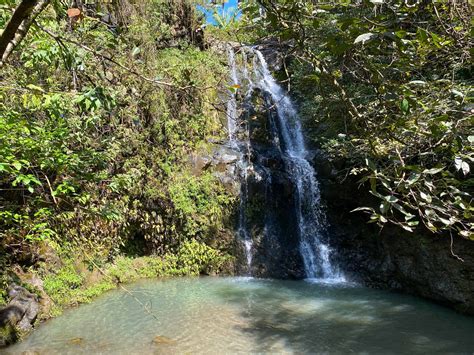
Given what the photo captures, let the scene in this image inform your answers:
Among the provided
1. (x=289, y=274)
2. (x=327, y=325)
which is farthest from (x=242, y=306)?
(x=289, y=274)

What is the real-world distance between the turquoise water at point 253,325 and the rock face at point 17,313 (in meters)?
0.22

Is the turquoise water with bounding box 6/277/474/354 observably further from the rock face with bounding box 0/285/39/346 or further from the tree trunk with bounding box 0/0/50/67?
the tree trunk with bounding box 0/0/50/67

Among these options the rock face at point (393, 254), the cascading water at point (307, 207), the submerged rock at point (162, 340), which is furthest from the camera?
the cascading water at point (307, 207)

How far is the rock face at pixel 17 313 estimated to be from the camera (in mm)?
5045

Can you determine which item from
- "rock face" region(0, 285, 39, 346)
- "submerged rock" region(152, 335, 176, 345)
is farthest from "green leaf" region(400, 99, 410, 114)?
"rock face" region(0, 285, 39, 346)

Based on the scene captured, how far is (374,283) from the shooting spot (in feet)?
27.5

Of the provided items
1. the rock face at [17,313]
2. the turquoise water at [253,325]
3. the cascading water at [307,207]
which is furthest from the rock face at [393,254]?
the rock face at [17,313]

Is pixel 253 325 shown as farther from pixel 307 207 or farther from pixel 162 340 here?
pixel 307 207

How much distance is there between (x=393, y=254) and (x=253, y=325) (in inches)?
161

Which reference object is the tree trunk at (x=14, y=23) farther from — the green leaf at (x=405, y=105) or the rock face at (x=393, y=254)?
the rock face at (x=393, y=254)

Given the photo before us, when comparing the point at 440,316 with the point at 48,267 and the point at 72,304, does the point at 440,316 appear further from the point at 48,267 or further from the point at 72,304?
the point at 48,267

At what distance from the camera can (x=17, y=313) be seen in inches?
210

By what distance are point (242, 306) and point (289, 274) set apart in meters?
2.65

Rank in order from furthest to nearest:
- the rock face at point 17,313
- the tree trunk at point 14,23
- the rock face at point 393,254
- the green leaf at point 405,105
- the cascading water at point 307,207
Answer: the cascading water at point 307,207, the rock face at point 393,254, the rock face at point 17,313, the green leaf at point 405,105, the tree trunk at point 14,23
